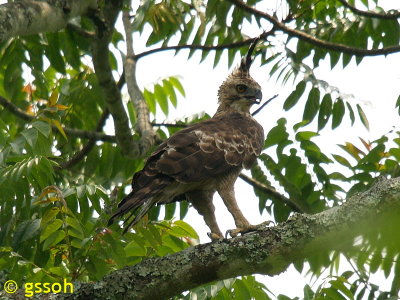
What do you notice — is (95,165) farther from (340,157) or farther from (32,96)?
(340,157)

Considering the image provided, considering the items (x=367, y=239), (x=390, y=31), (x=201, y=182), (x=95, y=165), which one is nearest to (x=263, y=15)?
(x=390, y=31)

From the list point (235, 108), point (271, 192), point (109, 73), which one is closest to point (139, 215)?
point (109, 73)

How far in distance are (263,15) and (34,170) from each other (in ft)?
8.32

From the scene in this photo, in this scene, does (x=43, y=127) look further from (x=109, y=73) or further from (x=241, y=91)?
(x=241, y=91)

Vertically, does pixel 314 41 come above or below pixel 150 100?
below

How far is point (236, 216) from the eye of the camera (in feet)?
18.5

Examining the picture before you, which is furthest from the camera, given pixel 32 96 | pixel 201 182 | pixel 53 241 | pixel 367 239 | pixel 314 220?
pixel 32 96

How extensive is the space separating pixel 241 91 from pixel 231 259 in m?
3.50

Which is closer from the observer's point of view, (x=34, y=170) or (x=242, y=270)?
(x=242, y=270)

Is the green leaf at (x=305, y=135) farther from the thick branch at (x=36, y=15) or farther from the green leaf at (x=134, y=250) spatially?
the thick branch at (x=36, y=15)

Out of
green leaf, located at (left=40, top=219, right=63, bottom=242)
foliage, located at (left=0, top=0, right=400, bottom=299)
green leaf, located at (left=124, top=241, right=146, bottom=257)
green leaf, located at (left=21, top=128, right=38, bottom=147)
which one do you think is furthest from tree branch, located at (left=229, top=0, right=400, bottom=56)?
green leaf, located at (left=40, top=219, right=63, bottom=242)

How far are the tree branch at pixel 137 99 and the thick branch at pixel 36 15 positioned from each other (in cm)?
137

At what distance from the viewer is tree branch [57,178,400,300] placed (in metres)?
3.97

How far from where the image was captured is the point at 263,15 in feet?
19.8
